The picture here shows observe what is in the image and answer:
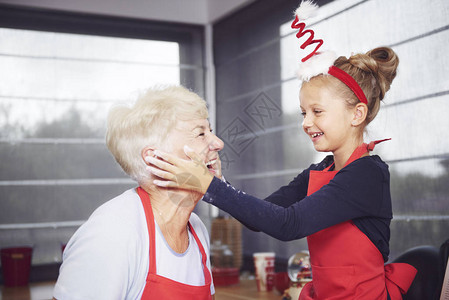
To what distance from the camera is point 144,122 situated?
1342mm

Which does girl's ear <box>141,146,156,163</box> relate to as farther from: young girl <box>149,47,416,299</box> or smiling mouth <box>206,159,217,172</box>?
smiling mouth <box>206,159,217,172</box>

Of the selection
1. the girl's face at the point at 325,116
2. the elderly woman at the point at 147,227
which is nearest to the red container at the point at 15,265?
the elderly woman at the point at 147,227

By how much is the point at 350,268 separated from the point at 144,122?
70 cm

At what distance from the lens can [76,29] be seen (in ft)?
11.2

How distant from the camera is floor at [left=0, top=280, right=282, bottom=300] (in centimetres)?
246

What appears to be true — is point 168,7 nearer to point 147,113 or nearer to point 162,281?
point 147,113

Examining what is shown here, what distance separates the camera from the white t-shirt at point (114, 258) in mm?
1134

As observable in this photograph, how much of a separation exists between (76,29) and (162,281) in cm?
257

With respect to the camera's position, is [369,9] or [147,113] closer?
[147,113]

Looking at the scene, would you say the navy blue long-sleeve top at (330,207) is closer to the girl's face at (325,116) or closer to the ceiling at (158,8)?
the girl's face at (325,116)

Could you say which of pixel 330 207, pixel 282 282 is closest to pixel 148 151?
pixel 330 207

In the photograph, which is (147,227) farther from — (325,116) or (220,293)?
(220,293)

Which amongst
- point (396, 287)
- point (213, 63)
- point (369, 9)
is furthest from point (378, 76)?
point (213, 63)

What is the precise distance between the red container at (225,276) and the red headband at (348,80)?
1660 millimetres
